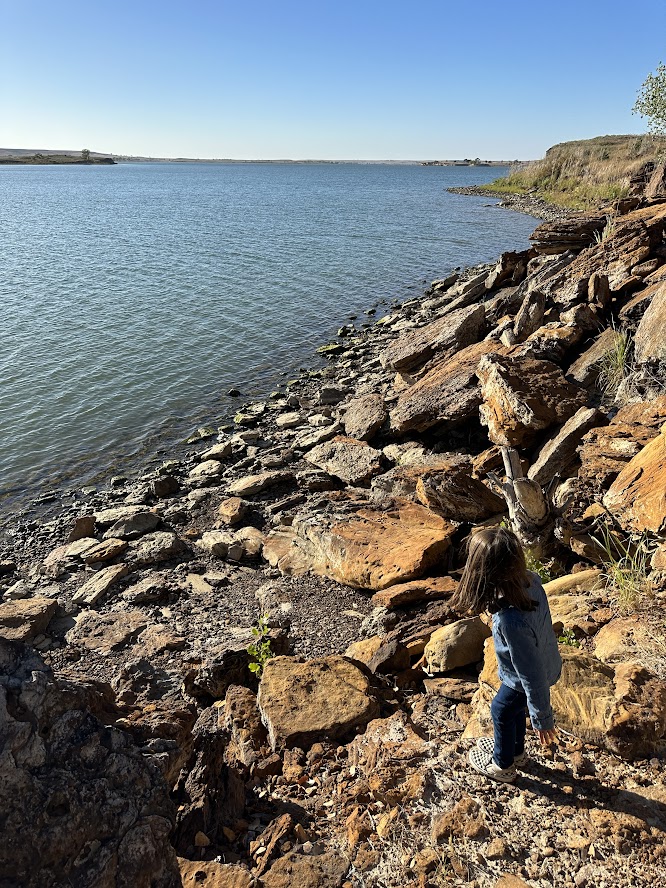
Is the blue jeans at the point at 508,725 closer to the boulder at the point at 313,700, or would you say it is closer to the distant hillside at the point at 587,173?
the boulder at the point at 313,700

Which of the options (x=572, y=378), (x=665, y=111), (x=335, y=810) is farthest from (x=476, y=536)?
(x=665, y=111)

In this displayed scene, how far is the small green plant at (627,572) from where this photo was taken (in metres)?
5.87

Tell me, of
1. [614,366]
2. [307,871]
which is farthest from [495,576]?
[614,366]

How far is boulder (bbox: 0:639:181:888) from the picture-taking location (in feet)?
11.2

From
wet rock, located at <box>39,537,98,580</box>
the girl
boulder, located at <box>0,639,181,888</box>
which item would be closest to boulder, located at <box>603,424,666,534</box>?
the girl

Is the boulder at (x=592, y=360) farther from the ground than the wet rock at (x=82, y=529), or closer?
farther from the ground

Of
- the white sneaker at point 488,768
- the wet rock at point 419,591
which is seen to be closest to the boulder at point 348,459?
the wet rock at point 419,591

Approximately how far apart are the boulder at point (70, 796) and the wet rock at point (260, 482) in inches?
360

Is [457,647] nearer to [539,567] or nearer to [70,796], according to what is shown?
[539,567]

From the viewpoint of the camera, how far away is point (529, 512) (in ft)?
24.6

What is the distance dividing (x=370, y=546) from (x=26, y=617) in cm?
573

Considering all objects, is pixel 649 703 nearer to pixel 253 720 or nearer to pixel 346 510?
pixel 253 720

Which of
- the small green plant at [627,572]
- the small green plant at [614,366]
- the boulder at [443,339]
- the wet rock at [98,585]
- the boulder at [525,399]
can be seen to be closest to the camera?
the small green plant at [627,572]

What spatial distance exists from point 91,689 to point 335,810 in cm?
207
